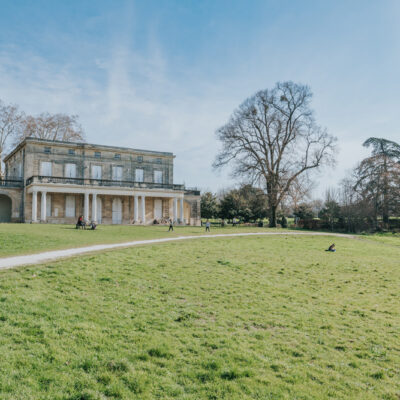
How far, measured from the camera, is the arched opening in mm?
37969

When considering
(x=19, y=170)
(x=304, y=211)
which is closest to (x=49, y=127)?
(x=19, y=170)

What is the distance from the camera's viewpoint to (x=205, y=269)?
11.8 meters

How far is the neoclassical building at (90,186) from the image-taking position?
35375 mm

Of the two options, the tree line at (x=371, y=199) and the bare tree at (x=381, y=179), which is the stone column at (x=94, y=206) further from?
the bare tree at (x=381, y=179)

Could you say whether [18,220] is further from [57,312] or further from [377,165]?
[377,165]

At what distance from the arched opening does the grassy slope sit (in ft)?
107

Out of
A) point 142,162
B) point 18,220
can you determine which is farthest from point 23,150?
point 142,162

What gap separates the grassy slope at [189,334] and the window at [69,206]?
1084 inches

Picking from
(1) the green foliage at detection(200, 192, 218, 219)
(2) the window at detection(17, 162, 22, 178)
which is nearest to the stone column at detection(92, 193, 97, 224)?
(2) the window at detection(17, 162, 22, 178)

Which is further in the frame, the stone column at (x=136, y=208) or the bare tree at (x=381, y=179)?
the bare tree at (x=381, y=179)

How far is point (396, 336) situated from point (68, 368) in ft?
21.7

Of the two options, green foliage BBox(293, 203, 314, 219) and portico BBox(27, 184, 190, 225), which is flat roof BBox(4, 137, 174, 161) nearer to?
portico BBox(27, 184, 190, 225)

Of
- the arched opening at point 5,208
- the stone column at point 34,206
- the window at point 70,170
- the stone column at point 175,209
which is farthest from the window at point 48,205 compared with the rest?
the stone column at point 175,209

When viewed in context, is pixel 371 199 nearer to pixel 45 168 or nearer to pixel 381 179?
pixel 381 179
